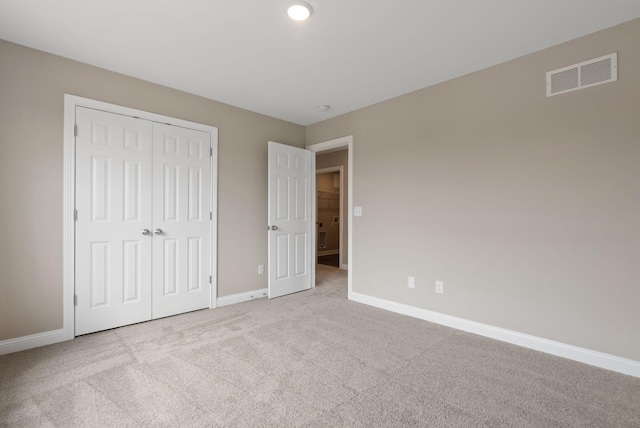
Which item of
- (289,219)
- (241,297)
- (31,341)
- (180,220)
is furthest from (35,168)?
(289,219)

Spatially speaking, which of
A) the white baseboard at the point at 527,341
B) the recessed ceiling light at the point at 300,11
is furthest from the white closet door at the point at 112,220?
the white baseboard at the point at 527,341

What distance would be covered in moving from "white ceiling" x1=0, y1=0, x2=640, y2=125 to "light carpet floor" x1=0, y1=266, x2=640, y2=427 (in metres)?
2.53

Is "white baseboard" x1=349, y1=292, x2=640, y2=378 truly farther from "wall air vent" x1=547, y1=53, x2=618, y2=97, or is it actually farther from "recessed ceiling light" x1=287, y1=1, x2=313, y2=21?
"recessed ceiling light" x1=287, y1=1, x2=313, y2=21

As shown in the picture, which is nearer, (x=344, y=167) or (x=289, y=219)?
(x=289, y=219)

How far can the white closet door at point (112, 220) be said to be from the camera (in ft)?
8.81

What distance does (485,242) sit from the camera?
A: 2.76 metres

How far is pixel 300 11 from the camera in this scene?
2.00 m

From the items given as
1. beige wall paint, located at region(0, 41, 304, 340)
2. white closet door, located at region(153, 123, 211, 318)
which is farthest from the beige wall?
beige wall paint, located at region(0, 41, 304, 340)

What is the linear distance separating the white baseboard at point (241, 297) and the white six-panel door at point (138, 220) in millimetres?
203

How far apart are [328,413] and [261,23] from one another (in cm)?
264

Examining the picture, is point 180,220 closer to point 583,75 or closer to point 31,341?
point 31,341

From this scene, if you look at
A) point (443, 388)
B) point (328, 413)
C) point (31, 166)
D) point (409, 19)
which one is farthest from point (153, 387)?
point (409, 19)

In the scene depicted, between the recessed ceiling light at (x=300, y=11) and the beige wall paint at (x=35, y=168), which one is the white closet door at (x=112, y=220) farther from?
the recessed ceiling light at (x=300, y=11)

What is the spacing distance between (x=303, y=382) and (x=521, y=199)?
2.35m
